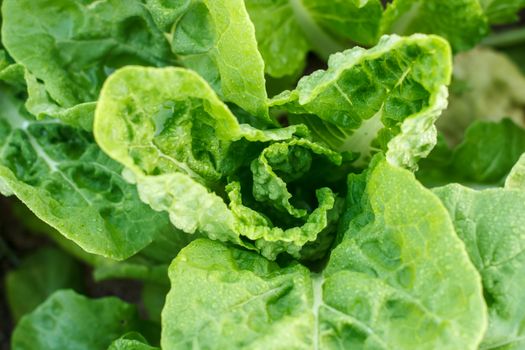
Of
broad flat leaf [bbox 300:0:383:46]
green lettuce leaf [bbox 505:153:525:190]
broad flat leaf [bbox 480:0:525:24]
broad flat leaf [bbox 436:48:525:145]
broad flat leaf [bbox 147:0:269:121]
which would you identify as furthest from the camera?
broad flat leaf [bbox 436:48:525:145]

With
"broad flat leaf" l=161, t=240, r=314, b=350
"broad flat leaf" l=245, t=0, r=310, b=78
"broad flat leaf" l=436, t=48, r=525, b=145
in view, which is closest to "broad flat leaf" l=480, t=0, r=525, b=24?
"broad flat leaf" l=436, t=48, r=525, b=145

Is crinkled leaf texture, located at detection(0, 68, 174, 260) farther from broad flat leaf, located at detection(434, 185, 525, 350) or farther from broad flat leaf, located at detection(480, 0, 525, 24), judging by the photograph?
broad flat leaf, located at detection(480, 0, 525, 24)

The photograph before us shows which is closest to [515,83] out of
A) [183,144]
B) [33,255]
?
[183,144]

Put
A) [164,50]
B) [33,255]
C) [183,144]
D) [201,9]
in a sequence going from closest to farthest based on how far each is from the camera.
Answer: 1. [183,144]
2. [201,9]
3. [164,50]
4. [33,255]

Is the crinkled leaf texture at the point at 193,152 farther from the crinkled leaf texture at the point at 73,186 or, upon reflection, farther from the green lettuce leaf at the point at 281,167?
the crinkled leaf texture at the point at 73,186

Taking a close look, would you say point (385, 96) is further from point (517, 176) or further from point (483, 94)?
point (483, 94)

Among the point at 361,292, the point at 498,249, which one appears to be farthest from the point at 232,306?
the point at 498,249

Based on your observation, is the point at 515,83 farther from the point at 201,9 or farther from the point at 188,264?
the point at 188,264
